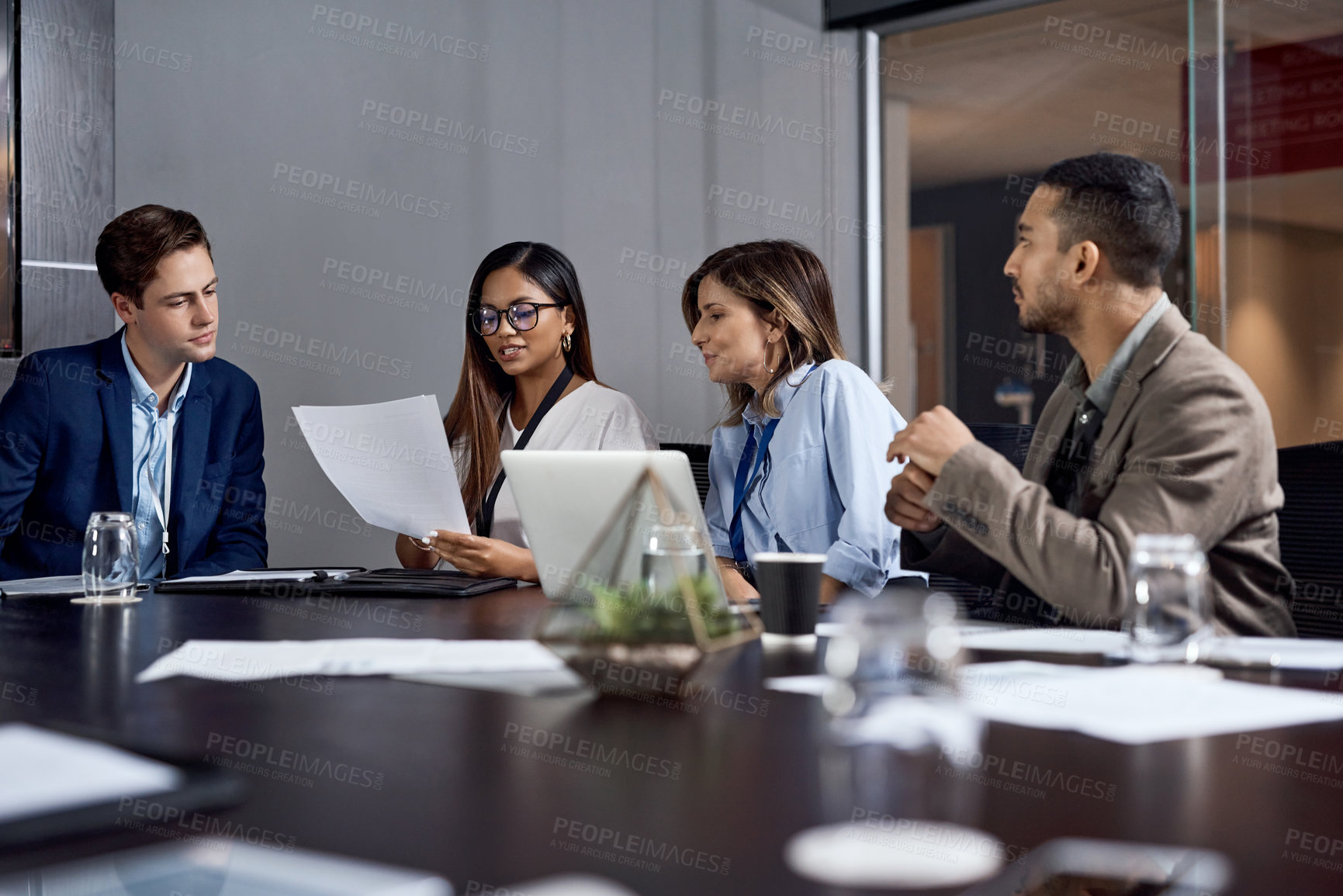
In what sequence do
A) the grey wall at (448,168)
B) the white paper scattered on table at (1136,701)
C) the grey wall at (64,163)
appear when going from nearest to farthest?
the white paper scattered on table at (1136,701) → the grey wall at (64,163) → the grey wall at (448,168)

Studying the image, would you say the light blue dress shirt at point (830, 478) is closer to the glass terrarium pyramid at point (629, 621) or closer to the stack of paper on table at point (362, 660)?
the stack of paper on table at point (362, 660)

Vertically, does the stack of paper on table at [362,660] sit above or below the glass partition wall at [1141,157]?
below

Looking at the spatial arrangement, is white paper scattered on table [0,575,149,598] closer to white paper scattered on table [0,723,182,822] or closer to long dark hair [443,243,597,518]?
long dark hair [443,243,597,518]

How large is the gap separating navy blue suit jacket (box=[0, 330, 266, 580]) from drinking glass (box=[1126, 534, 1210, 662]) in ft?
6.42

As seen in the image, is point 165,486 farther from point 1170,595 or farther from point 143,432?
point 1170,595

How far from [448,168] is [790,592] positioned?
277 centimetres

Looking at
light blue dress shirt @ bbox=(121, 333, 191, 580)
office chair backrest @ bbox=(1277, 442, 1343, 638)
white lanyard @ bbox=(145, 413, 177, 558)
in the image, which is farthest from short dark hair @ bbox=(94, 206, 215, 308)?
office chair backrest @ bbox=(1277, 442, 1343, 638)

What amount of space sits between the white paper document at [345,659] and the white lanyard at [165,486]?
4.04ft

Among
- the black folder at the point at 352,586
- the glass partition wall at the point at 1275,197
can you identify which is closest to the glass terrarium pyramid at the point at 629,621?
the black folder at the point at 352,586

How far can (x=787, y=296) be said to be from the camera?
2557 mm

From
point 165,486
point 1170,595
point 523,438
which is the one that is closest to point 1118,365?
point 1170,595

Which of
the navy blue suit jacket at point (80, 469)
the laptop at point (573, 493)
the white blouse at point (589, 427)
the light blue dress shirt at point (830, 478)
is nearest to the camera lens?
the laptop at point (573, 493)

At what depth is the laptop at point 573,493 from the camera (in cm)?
167

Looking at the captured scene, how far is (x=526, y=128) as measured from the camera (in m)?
4.06
